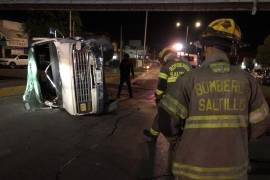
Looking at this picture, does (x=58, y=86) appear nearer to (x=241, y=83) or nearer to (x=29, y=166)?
(x=29, y=166)

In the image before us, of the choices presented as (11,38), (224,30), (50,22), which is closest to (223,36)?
(224,30)

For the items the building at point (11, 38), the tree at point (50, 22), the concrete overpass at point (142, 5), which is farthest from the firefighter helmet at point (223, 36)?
the building at point (11, 38)

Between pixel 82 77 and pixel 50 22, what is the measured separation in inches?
817

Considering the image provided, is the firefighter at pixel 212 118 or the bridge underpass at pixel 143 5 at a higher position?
the bridge underpass at pixel 143 5

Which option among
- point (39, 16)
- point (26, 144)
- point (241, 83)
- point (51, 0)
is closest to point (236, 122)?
point (241, 83)

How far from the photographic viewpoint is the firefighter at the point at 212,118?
188 centimetres

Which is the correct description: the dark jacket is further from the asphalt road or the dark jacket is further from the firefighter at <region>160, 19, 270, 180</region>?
the firefighter at <region>160, 19, 270, 180</region>

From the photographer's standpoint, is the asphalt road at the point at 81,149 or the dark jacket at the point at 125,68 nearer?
the asphalt road at the point at 81,149

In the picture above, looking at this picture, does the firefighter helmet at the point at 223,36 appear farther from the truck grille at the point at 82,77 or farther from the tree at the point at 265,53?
the tree at the point at 265,53

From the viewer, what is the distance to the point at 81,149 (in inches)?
211

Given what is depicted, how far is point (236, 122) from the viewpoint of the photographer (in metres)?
1.91

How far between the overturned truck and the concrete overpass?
5.24 m

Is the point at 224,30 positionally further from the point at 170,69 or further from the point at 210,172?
the point at 170,69

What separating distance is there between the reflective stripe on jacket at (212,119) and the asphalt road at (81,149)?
8.09 feet
